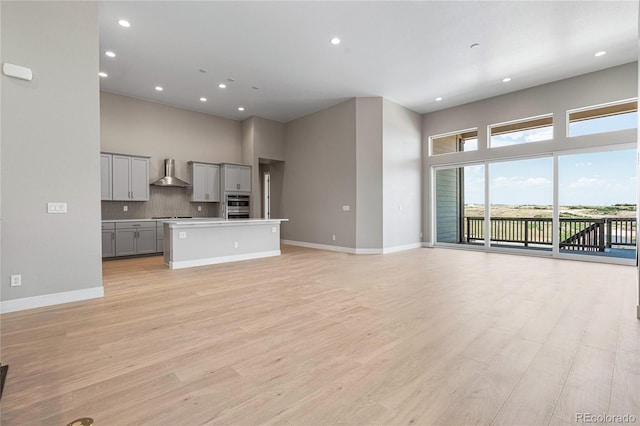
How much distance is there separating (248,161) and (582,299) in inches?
304

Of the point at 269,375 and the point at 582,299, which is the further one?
the point at 582,299

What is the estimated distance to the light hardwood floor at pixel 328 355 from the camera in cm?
154

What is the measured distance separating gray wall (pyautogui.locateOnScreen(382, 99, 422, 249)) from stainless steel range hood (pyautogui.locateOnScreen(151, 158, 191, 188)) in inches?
201

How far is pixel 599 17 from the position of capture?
13.1ft

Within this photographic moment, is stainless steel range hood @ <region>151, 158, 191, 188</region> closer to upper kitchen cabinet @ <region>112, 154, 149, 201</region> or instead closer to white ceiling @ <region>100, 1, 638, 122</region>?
upper kitchen cabinet @ <region>112, 154, 149, 201</region>

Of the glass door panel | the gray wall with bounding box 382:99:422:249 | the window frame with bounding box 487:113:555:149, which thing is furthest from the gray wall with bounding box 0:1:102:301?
the glass door panel

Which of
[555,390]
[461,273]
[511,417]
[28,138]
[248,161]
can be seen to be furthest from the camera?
[248,161]

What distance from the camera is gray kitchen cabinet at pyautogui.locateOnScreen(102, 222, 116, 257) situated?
6047 mm

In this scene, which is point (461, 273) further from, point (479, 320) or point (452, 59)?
point (452, 59)

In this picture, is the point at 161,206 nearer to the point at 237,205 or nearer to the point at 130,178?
the point at 130,178

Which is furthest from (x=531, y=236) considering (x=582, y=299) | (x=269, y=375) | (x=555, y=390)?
(x=269, y=375)

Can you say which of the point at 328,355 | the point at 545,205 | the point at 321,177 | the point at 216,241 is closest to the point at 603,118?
the point at 545,205

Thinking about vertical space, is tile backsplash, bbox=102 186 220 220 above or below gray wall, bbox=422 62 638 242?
below

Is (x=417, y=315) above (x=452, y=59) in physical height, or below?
below
